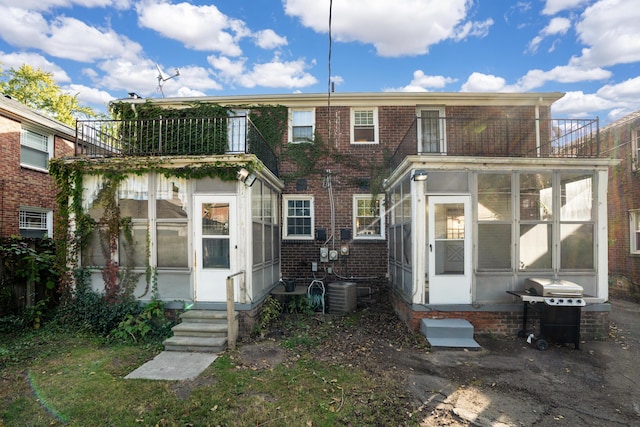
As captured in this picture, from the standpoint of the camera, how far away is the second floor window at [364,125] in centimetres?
1024

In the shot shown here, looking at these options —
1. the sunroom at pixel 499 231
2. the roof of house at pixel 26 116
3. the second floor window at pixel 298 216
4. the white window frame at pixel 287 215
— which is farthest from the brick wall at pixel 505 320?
the roof of house at pixel 26 116

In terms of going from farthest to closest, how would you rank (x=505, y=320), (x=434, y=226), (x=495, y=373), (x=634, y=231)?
(x=634, y=231) < (x=434, y=226) < (x=505, y=320) < (x=495, y=373)

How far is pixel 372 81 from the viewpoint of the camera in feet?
33.8

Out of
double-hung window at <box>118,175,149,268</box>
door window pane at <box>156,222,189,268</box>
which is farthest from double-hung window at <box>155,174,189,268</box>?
double-hung window at <box>118,175,149,268</box>

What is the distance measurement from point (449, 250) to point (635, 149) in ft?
32.1

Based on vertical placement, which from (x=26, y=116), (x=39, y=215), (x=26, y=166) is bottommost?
(x=39, y=215)

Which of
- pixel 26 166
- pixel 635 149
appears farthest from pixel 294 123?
pixel 635 149

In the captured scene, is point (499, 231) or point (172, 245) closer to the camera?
point (499, 231)

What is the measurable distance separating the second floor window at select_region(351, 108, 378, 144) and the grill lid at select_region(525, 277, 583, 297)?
19.2 feet

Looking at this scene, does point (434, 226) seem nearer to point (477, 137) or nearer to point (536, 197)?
point (536, 197)

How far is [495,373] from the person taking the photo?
16.1 feet

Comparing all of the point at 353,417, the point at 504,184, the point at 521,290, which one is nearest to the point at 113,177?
the point at 353,417

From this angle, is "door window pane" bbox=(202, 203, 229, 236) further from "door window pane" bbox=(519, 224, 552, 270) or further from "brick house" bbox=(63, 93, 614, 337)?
"door window pane" bbox=(519, 224, 552, 270)

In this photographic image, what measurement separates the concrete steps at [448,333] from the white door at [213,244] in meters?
4.03
